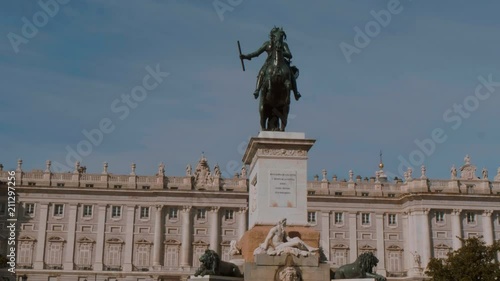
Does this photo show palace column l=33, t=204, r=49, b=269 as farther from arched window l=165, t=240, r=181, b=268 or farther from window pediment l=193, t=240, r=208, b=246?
window pediment l=193, t=240, r=208, b=246

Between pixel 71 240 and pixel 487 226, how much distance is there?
47.4 meters

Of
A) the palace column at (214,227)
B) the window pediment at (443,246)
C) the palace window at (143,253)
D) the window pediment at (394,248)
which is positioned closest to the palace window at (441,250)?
the window pediment at (443,246)

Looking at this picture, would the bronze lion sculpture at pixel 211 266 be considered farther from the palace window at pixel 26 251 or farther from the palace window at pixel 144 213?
the palace window at pixel 26 251

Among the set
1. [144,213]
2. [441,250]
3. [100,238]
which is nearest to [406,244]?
[441,250]

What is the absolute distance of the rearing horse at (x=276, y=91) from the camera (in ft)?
62.7

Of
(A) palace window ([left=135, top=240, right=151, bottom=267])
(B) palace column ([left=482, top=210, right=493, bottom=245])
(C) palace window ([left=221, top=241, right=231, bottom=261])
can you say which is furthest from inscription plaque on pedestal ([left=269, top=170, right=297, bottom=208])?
(B) palace column ([left=482, top=210, right=493, bottom=245])

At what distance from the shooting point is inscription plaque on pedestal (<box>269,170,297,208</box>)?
17984 mm

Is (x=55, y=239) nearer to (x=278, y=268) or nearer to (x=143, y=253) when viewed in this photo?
(x=143, y=253)

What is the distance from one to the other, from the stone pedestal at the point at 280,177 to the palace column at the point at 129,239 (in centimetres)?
6500

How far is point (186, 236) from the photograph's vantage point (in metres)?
82.1

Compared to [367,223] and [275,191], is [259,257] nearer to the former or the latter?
[275,191]

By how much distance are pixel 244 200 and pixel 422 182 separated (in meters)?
20.8

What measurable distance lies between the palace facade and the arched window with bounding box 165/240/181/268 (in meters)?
0.11

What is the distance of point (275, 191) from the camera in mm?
18031
